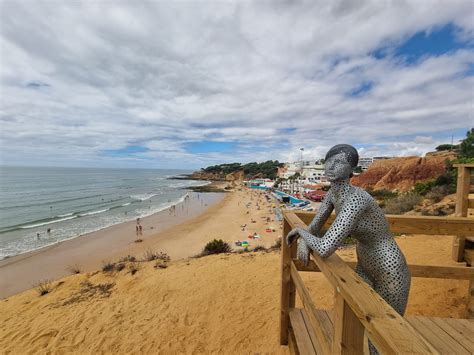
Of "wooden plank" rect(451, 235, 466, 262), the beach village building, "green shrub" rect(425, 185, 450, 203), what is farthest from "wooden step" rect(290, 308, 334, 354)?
the beach village building

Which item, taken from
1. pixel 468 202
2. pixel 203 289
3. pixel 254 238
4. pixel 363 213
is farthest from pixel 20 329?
pixel 254 238

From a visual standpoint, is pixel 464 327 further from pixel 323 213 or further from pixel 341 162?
pixel 341 162

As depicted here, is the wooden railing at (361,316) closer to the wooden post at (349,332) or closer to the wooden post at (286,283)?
the wooden post at (349,332)

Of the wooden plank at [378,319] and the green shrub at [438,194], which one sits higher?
the wooden plank at [378,319]

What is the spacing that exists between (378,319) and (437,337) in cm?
166

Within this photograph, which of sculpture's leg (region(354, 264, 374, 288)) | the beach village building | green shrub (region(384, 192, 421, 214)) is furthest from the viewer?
the beach village building

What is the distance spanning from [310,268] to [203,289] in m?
3.17

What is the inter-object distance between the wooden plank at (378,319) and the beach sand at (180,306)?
2434mm

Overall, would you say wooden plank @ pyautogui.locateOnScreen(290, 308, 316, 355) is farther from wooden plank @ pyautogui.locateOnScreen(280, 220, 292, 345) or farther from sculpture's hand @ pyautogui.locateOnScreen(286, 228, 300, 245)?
sculpture's hand @ pyautogui.locateOnScreen(286, 228, 300, 245)

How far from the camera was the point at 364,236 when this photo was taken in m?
1.54

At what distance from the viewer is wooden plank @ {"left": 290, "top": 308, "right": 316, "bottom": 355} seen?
2050 millimetres

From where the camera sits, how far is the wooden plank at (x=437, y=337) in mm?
1729

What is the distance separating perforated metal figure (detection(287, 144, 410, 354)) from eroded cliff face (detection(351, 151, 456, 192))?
2992 cm

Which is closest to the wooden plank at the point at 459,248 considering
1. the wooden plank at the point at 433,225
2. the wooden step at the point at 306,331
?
the wooden plank at the point at 433,225
